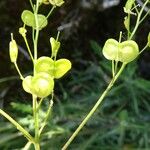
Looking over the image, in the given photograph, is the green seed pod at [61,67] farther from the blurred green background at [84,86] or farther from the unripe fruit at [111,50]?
the blurred green background at [84,86]

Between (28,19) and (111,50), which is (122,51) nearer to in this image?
(111,50)

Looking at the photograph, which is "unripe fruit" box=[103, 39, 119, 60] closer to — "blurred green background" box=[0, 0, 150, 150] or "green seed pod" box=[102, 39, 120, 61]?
"green seed pod" box=[102, 39, 120, 61]

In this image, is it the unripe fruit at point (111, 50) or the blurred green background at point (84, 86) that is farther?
the blurred green background at point (84, 86)

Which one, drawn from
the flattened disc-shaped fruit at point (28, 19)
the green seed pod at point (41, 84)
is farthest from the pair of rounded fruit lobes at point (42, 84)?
the flattened disc-shaped fruit at point (28, 19)

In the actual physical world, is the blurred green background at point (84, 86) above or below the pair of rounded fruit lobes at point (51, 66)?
below

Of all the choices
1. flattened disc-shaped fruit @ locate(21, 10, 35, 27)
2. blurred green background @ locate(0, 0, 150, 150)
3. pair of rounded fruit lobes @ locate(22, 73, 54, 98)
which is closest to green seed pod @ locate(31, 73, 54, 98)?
→ pair of rounded fruit lobes @ locate(22, 73, 54, 98)

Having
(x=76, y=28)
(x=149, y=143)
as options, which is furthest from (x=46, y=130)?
(x=76, y=28)

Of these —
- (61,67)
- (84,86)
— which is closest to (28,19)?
(61,67)
